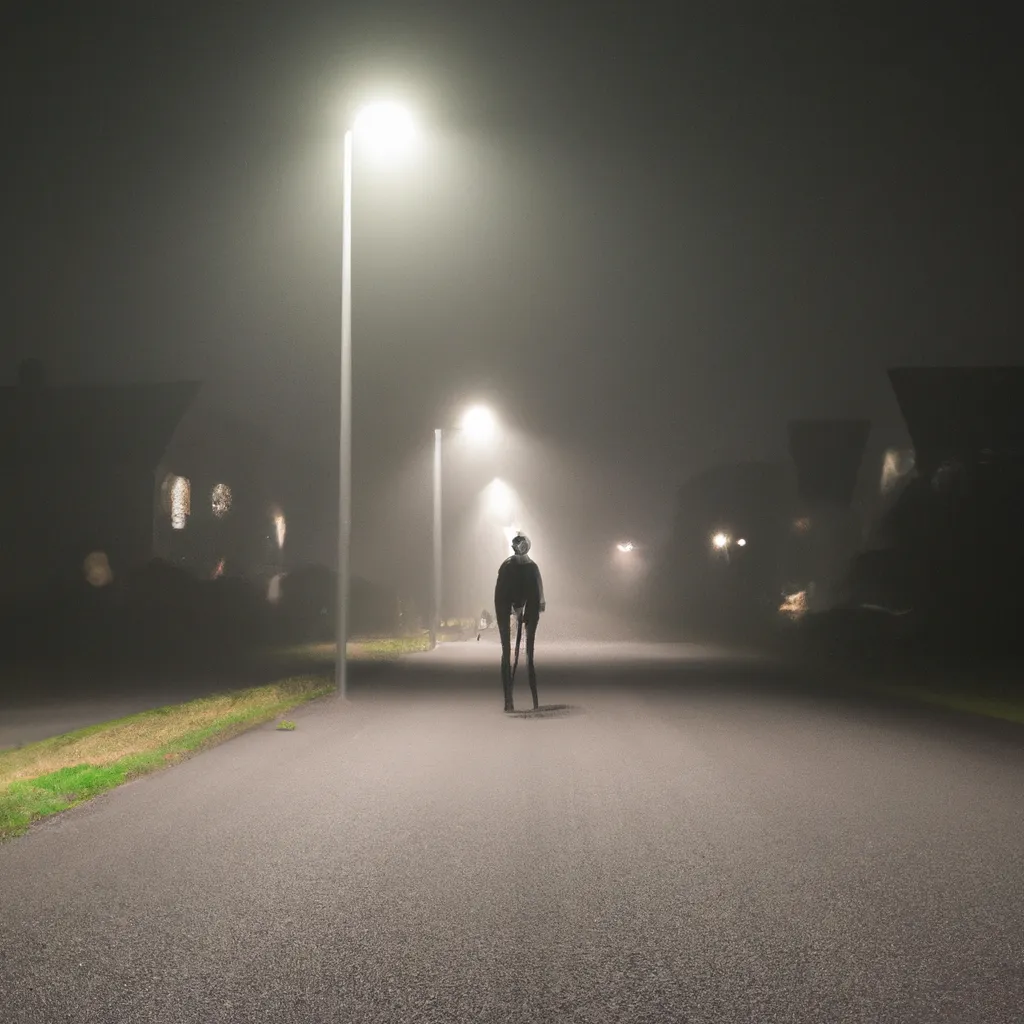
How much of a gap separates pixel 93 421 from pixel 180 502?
24.4ft

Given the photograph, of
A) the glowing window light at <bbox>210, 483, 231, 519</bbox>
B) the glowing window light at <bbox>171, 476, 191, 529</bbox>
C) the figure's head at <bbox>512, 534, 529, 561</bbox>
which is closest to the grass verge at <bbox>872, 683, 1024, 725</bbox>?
the figure's head at <bbox>512, 534, 529, 561</bbox>

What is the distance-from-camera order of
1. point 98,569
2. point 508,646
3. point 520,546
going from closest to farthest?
point 520,546, point 508,646, point 98,569

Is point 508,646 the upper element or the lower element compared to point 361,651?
lower

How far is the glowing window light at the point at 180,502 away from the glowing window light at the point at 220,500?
1.90 m

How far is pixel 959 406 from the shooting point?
48.4 m

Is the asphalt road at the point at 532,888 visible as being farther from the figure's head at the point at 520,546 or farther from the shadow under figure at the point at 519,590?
the figure's head at the point at 520,546

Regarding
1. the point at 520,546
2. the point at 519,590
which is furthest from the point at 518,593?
the point at 520,546

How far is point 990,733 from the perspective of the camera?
13633 millimetres

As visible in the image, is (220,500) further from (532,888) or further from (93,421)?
(532,888)

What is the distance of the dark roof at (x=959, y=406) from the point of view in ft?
151

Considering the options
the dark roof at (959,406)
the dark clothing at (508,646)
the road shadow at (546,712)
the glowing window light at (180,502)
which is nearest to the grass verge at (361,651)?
the road shadow at (546,712)

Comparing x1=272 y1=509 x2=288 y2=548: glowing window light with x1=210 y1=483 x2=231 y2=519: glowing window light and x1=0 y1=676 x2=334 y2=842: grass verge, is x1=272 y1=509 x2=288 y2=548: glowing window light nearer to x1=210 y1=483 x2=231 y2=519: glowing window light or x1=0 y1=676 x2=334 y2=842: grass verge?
x1=210 y1=483 x2=231 y2=519: glowing window light

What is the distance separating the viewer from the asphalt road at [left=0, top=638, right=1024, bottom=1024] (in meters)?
4.37

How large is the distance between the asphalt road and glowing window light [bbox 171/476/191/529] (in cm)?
4837
